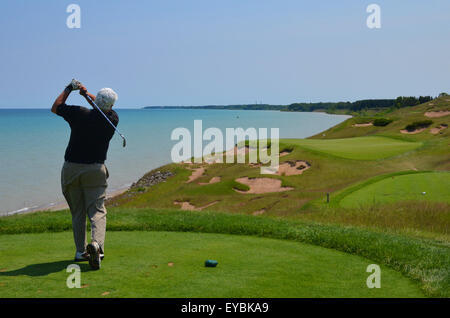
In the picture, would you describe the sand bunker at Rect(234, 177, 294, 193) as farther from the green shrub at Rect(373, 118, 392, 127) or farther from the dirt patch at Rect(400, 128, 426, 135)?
the green shrub at Rect(373, 118, 392, 127)

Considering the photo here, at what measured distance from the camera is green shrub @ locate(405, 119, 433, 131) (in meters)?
50.2

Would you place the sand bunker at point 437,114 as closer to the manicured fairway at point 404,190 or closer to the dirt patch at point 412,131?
the dirt patch at point 412,131

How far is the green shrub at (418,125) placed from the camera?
165 feet

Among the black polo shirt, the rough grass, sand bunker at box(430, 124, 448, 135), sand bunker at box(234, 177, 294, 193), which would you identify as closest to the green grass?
the black polo shirt

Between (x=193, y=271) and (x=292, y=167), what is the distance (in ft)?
86.8

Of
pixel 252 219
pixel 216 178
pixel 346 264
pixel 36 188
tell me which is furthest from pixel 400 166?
pixel 36 188

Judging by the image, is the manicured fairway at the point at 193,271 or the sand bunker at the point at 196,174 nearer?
the manicured fairway at the point at 193,271

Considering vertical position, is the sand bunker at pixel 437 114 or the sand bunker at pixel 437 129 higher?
the sand bunker at pixel 437 114

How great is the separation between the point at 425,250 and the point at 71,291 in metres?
6.26

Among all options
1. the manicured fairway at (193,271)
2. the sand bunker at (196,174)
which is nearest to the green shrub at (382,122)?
the sand bunker at (196,174)

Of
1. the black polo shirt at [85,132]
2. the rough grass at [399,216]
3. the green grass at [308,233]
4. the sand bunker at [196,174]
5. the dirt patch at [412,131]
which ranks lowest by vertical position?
the sand bunker at [196,174]

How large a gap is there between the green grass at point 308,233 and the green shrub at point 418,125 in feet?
147

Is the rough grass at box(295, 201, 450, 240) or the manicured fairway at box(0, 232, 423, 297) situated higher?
the manicured fairway at box(0, 232, 423, 297)

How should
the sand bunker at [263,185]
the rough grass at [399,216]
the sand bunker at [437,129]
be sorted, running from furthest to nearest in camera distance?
the sand bunker at [437,129], the sand bunker at [263,185], the rough grass at [399,216]
